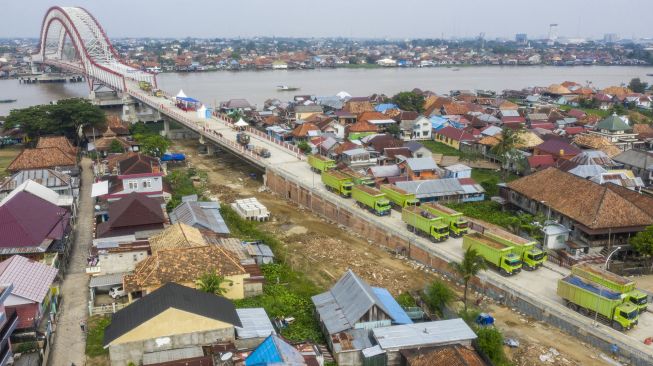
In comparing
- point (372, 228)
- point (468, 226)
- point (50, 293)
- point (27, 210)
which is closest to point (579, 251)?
point (468, 226)

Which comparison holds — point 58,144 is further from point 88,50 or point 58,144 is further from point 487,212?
point 88,50

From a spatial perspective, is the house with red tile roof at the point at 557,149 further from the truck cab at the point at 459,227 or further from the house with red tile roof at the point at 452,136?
the truck cab at the point at 459,227

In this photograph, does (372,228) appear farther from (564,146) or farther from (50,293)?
(564,146)

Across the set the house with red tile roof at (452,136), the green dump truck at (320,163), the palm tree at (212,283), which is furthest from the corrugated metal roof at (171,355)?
the house with red tile roof at (452,136)

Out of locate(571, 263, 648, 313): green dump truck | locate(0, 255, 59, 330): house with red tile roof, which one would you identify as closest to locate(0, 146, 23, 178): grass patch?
locate(0, 255, 59, 330): house with red tile roof

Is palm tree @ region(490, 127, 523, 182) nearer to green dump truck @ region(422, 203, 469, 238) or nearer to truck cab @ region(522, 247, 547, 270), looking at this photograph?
green dump truck @ region(422, 203, 469, 238)

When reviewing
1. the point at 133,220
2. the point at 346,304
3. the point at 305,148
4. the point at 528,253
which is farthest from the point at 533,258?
the point at 305,148
